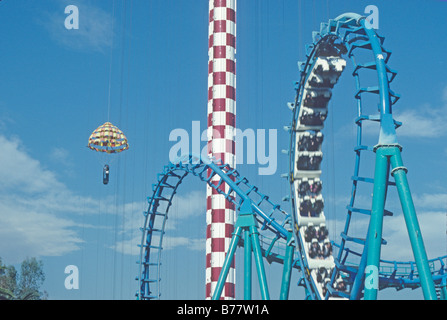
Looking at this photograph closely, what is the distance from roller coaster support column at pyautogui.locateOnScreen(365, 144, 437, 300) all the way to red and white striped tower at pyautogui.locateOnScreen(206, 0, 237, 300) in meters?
14.4

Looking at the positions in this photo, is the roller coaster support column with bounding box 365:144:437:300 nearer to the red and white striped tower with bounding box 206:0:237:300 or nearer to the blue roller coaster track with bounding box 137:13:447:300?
the blue roller coaster track with bounding box 137:13:447:300

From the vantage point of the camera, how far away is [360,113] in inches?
604

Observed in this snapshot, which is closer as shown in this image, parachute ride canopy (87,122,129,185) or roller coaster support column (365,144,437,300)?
roller coaster support column (365,144,437,300)

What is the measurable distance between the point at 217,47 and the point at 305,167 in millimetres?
Answer: 12179

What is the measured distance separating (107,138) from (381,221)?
43.0 ft

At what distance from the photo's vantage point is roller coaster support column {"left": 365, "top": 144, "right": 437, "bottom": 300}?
12.2 m

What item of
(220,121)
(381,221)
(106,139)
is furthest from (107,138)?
(381,221)

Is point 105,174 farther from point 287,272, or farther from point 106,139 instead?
point 287,272

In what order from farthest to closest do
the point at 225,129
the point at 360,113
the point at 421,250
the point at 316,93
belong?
the point at 225,129 → the point at 316,93 → the point at 360,113 → the point at 421,250

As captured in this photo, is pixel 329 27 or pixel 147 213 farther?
pixel 147 213

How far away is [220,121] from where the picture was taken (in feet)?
93.4

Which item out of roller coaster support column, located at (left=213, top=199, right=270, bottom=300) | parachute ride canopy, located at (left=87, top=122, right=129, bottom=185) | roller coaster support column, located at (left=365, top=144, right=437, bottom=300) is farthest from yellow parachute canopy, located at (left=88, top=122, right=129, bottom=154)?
roller coaster support column, located at (left=365, top=144, right=437, bottom=300)

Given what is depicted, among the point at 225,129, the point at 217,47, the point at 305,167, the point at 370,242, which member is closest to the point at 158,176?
the point at 225,129
